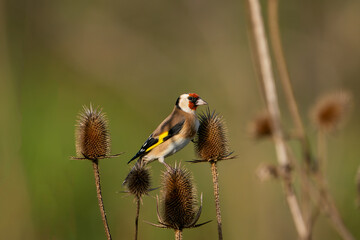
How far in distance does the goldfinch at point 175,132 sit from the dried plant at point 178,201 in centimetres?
74

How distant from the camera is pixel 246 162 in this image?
295 inches

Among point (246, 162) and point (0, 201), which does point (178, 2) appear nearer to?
point (246, 162)

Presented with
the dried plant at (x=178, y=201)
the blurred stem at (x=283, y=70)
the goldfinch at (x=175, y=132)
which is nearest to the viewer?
the blurred stem at (x=283, y=70)

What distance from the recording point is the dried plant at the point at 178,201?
263cm

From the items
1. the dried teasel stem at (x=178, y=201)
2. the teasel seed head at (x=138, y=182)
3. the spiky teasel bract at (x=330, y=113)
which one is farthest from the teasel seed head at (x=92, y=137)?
the spiky teasel bract at (x=330, y=113)

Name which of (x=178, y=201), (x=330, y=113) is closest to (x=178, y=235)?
(x=178, y=201)

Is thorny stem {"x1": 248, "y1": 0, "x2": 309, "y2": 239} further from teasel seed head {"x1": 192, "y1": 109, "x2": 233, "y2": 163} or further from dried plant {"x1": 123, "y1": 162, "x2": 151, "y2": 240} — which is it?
dried plant {"x1": 123, "y1": 162, "x2": 151, "y2": 240}

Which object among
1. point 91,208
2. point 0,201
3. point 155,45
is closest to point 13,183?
point 0,201

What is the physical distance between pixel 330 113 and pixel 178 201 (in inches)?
52.8

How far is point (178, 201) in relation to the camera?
2.75m

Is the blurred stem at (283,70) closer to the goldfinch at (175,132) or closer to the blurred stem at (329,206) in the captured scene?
the blurred stem at (329,206)

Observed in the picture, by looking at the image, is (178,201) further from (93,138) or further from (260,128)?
(260,128)

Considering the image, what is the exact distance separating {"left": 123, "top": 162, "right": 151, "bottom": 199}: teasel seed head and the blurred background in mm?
1444

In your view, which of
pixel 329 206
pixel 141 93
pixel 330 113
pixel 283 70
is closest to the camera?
pixel 283 70
